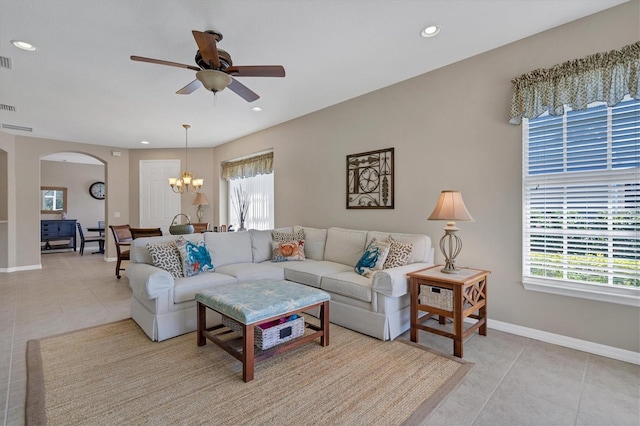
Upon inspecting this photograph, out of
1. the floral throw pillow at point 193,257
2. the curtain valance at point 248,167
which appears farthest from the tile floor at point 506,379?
the curtain valance at point 248,167

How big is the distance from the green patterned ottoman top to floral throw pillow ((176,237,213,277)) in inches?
27.8

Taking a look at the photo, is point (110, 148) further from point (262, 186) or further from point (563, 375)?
point (563, 375)

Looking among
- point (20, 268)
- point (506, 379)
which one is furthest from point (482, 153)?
point (20, 268)

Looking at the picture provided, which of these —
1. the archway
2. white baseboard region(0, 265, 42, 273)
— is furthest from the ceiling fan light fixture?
the archway

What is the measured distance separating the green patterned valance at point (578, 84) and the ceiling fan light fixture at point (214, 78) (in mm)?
2599

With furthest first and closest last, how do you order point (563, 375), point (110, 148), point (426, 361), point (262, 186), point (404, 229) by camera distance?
1. point (110, 148)
2. point (262, 186)
3. point (404, 229)
4. point (426, 361)
5. point (563, 375)

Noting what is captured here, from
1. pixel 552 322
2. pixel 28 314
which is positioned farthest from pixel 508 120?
pixel 28 314

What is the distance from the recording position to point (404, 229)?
150 inches

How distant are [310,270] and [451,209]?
1654 millimetres

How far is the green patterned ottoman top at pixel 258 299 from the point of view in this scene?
222 cm

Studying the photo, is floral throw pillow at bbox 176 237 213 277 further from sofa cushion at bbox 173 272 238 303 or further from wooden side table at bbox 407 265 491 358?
wooden side table at bbox 407 265 491 358

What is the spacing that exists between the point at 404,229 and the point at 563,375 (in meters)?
1.98

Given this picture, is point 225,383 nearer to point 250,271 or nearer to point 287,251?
point 250,271

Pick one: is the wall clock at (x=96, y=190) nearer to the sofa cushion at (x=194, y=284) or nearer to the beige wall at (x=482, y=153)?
the sofa cushion at (x=194, y=284)
